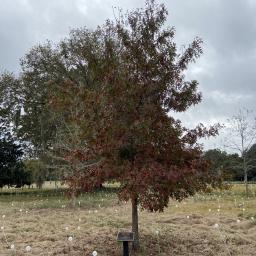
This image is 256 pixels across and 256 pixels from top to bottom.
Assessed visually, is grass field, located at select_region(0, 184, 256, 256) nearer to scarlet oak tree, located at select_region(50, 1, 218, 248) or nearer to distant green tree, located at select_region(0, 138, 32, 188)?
scarlet oak tree, located at select_region(50, 1, 218, 248)

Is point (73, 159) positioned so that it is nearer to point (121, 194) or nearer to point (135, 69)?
point (121, 194)

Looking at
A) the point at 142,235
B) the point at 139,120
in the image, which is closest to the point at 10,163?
the point at 142,235

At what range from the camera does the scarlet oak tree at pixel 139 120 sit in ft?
31.8

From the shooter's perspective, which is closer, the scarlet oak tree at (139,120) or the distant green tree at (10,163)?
the scarlet oak tree at (139,120)

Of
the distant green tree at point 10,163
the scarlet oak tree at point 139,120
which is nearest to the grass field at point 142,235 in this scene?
the scarlet oak tree at point 139,120

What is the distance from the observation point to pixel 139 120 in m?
9.64

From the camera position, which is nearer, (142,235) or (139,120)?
(139,120)

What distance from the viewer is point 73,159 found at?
10.7 m

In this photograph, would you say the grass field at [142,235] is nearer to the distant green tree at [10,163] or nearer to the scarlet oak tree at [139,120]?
the scarlet oak tree at [139,120]

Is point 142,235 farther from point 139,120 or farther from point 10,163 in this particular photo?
point 10,163

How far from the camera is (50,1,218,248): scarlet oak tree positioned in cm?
968

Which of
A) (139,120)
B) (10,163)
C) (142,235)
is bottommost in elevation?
(142,235)

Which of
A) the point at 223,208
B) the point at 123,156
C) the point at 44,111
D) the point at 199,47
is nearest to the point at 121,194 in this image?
the point at 123,156

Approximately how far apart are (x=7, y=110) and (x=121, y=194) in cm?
3221
